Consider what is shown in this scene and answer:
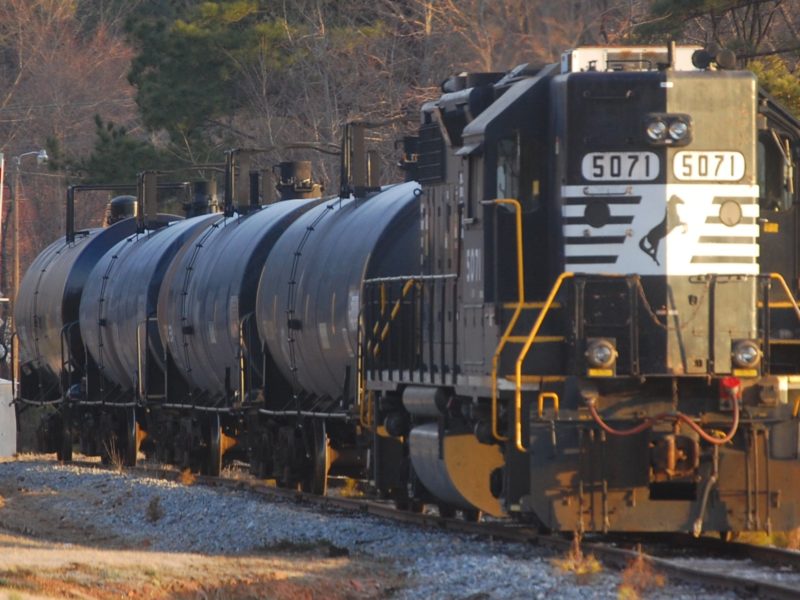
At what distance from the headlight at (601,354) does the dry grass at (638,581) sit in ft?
4.86

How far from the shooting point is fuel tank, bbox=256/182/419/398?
17344 millimetres

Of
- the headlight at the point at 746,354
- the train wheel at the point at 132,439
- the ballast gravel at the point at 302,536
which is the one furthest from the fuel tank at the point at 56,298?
the headlight at the point at 746,354

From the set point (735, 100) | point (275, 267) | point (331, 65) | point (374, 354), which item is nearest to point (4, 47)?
point (331, 65)

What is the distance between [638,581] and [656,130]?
3.50 m

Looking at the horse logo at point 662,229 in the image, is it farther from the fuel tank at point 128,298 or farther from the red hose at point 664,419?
the fuel tank at point 128,298

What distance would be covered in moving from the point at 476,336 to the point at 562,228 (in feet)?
3.89

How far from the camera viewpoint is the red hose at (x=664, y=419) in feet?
40.1

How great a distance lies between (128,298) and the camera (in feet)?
85.6

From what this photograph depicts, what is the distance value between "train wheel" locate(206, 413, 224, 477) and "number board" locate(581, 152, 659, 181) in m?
11.6

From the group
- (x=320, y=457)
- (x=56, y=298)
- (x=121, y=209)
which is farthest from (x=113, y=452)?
(x=320, y=457)

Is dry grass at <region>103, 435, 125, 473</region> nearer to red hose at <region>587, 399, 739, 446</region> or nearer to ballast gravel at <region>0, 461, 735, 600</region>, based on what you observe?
ballast gravel at <region>0, 461, 735, 600</region>

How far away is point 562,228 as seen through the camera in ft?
41.7

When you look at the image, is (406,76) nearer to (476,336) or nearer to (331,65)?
(331,65)

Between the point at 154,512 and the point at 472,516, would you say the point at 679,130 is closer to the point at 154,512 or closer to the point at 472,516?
the point at 472,516
